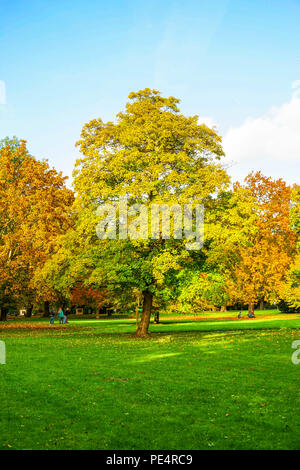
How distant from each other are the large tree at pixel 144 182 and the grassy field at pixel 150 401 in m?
7.67

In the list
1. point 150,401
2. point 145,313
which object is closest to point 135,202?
point 145,313

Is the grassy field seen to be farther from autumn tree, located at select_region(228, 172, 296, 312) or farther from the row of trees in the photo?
autumn tree, located at select_region(228, 172, 296, 312)

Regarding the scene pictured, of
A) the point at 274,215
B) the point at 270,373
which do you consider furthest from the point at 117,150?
the point at 274,215

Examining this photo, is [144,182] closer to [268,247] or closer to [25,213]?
[25,213]

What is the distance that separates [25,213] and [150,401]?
24045 mm

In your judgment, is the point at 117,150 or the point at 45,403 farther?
the point at 117,150

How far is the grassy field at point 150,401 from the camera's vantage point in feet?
27.9

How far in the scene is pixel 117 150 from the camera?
29062mm

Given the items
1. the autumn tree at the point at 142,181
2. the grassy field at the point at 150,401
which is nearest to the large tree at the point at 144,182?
the autumn tree at the point at 142,181

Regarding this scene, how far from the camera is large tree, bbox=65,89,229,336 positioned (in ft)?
87.8
